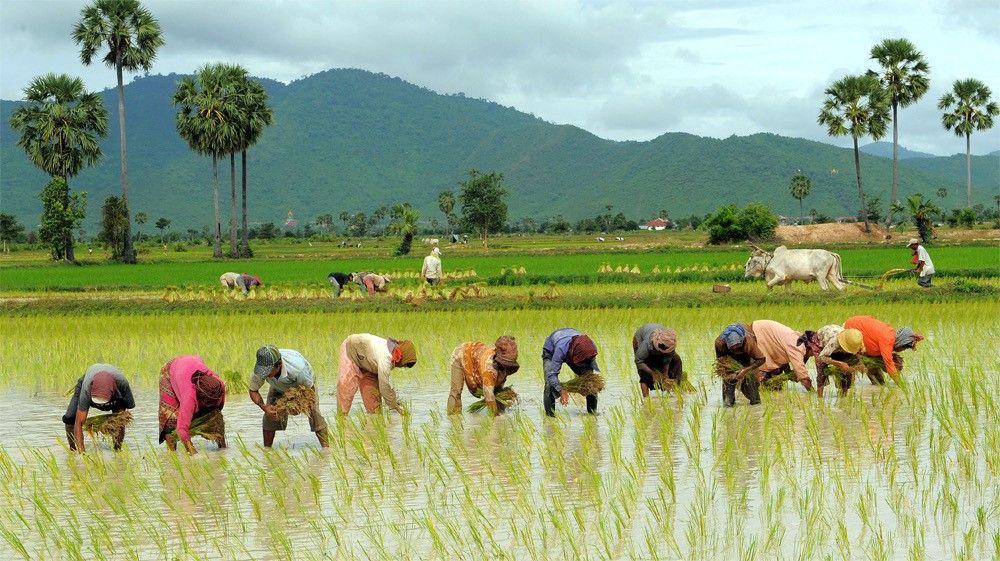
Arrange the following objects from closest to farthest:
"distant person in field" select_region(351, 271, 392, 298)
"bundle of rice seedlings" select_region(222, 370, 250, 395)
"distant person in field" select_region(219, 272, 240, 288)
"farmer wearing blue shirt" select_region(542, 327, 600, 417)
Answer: "farmer wearing blue shirt" select_region(542, 327, 600, 417) < "bundle of rice seedlings" select_region(222, 370, 250, 395) < "distant person in field" select_region(351, 271, 392, 298) < "distant person in field" select_region(219, 272, 240, 288)

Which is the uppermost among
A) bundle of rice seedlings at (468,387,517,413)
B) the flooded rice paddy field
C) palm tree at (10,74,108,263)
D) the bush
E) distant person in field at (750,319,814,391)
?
palm tree at (10,74,108,263)

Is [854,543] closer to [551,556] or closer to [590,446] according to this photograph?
[551,556]

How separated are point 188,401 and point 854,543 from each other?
496 centimetres

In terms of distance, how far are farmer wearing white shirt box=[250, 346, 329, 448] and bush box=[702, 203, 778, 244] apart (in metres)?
48.4

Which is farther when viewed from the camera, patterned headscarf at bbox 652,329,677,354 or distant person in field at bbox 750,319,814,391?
distant person in field at bbox 750,319,814,391

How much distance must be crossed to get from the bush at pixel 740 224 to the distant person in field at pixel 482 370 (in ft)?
154

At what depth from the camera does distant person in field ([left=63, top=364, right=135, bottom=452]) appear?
871 centimetres

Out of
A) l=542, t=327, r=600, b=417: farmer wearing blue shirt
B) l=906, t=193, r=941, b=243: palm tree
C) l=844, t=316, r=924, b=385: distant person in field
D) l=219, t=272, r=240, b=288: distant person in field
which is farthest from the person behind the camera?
l=906, t=193, r=941, b=243: palm tree

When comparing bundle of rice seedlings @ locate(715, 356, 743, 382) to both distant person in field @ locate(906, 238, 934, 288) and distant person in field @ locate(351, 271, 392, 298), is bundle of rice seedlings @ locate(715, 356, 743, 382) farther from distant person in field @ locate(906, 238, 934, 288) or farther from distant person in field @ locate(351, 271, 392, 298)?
A: distant person in field @ locate(351, 271, 392, 298)

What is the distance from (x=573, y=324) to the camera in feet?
59.6

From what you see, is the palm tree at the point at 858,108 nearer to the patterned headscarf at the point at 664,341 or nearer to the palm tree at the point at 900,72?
the palm tree at the point at 900,72

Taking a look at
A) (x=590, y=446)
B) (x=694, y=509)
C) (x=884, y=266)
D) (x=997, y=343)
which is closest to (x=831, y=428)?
(x=590, y=446)

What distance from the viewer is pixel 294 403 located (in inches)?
346

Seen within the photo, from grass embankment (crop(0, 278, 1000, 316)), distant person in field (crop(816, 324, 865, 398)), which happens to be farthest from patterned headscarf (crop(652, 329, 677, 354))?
grass embankment (crop(0, 278, 1000, 316))
